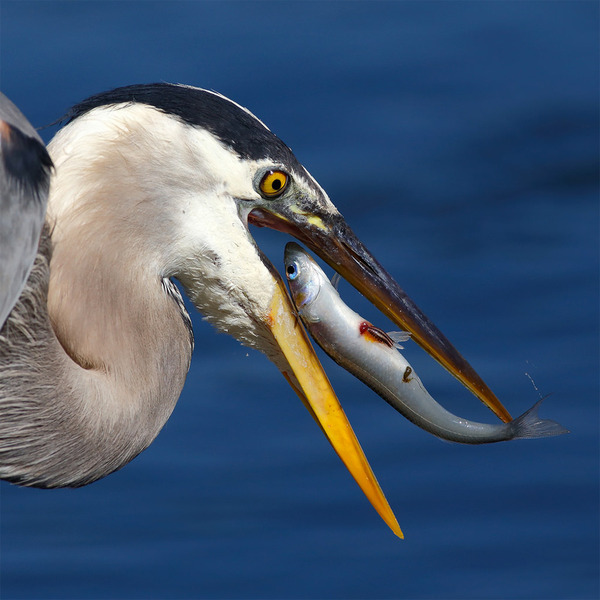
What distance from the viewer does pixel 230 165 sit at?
2934 millimetres

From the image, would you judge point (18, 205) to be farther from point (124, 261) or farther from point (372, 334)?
point (372, 334)

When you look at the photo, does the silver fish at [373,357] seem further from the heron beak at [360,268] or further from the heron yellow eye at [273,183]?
the heron yellow eye at [273,183]

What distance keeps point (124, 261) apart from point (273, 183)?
0.42 meters

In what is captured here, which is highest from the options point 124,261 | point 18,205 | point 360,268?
point 18,205

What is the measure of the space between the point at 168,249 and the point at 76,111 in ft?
1.28

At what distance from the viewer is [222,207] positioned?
296cm

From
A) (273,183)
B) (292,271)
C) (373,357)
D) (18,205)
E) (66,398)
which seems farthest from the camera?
(373,357)

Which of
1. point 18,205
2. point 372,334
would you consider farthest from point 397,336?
point 18,205

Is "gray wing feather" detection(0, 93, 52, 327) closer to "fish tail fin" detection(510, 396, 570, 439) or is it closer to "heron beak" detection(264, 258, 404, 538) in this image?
"heron beak" detection(264, 258, 404, 538)

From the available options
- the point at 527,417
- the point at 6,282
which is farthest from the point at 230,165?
the point at 527,417

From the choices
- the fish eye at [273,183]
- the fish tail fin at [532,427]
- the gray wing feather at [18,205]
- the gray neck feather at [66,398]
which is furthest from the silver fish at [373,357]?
the gray wing feather at [18,205]

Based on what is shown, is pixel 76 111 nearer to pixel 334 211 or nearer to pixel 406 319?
pixel 334 211

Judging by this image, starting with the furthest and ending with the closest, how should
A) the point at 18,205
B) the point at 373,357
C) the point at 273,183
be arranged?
the point at 373,357
the point at 273,183
the point at 18,205

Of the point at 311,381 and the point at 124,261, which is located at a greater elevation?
the point at 124,261
